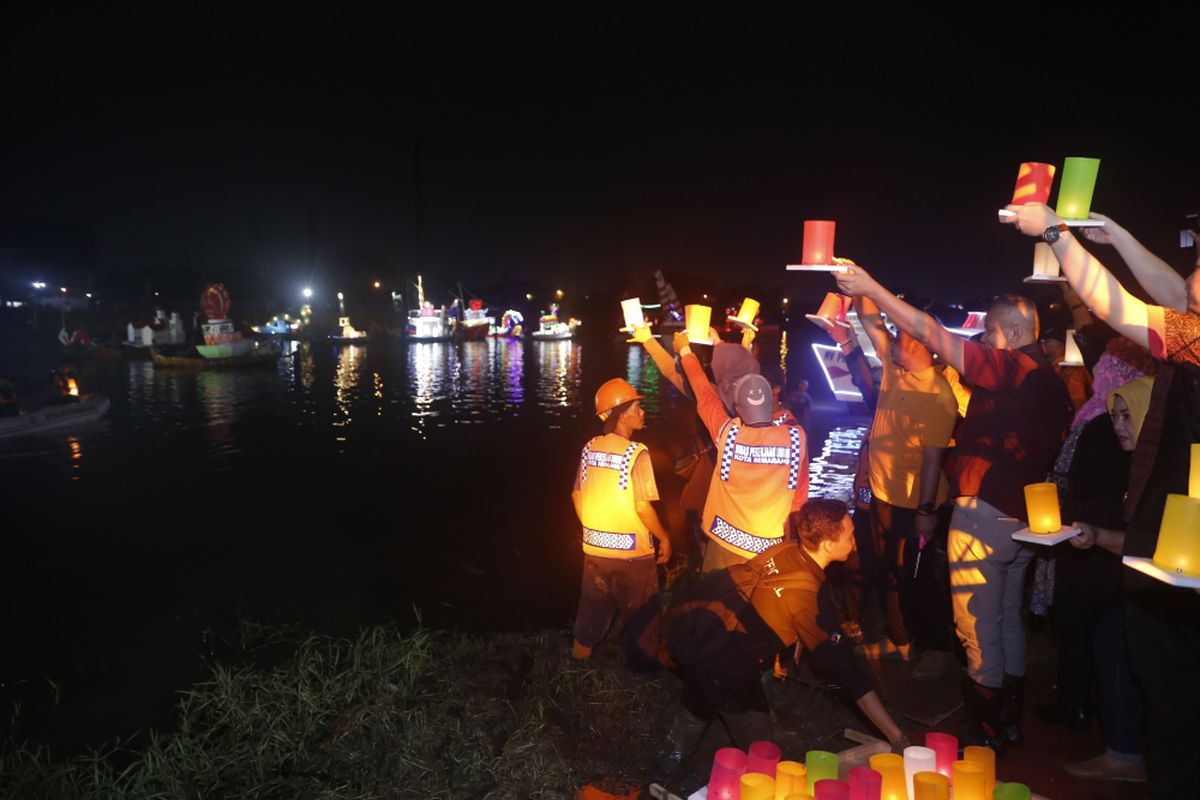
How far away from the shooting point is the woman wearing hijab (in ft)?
11.2

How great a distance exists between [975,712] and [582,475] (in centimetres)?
230

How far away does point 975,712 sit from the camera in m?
3.98

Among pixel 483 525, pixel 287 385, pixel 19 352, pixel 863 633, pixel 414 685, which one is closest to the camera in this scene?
pixel 414 685

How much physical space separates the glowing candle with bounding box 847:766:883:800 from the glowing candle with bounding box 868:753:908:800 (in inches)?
2.2

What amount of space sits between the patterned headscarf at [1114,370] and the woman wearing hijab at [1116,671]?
0.20 m

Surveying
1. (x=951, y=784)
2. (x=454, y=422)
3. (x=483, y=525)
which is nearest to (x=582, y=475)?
(x=951, y=784)

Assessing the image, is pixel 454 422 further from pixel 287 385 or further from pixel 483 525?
pixel 287 385

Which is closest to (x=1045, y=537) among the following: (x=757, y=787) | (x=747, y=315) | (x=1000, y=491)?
(x=1000, y=491)

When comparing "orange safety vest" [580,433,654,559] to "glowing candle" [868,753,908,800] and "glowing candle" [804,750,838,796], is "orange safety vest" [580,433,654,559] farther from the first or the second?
"glowing candle" [868,753,908,800]

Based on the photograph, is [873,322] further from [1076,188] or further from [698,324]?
[1076,188]

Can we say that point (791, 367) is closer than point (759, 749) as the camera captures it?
No

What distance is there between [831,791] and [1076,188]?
2.06m

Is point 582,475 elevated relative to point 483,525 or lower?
elevated

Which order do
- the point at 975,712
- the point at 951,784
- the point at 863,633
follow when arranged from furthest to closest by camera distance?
the point at 863,633
the point at 975,712
the point at 951,784
